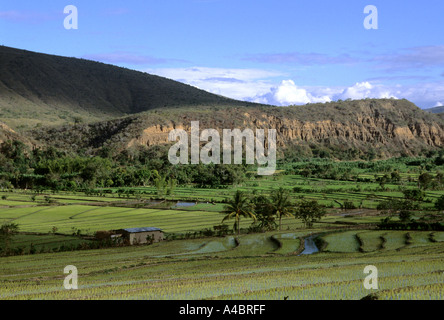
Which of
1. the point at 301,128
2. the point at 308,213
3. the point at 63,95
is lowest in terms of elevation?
the point at 308,213

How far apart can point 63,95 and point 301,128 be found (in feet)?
298

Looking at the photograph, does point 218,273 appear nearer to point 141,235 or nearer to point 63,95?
point 141,235

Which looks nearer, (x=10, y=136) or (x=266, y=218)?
(x=266, y=218)

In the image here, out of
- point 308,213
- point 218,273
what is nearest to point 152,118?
point 308,213

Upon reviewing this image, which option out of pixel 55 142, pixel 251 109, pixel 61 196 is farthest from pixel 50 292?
pixel 251 109

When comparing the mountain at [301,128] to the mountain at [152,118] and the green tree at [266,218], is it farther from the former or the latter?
the green tree at [266,218]

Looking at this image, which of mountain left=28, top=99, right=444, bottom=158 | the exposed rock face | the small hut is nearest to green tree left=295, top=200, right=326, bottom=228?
the small hut

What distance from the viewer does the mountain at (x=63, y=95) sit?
160 meters

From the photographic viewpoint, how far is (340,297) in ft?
66.2

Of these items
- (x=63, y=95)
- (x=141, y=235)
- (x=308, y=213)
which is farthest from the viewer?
(x=63, y=95)

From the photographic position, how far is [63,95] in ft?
586

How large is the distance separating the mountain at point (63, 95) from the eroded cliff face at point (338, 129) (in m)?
26.0
